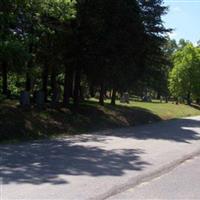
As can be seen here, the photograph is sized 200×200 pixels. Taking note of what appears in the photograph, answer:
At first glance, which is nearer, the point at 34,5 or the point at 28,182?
the point at 28,182

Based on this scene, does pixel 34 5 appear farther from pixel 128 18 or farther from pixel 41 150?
pixel 128 18

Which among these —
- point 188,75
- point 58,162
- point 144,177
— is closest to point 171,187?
point 144,177

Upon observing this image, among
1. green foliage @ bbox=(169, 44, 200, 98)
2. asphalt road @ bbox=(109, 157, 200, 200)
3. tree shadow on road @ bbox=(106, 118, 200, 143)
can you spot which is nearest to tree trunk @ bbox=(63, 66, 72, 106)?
tree shadow on road @ bbox=(106, 118, 200, 143)

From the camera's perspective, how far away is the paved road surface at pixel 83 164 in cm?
914

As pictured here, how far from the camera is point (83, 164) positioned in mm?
12648

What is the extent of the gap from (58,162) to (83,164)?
63 centimetres

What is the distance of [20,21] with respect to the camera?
68.7 ft

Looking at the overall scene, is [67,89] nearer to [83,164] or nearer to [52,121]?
[52,121]

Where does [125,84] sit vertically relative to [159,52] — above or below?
below

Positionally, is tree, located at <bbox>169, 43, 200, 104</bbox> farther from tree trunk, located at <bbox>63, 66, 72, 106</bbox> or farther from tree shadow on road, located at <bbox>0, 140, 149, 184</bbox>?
tree shadow on road, located at <bbox>0, 140, 149, 184</bbox>

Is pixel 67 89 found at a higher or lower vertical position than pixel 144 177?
higher

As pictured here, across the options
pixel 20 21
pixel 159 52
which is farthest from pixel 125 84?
pixel 20 21

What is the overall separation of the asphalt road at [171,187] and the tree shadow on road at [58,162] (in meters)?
1.05

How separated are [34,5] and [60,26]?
6.46 meters
